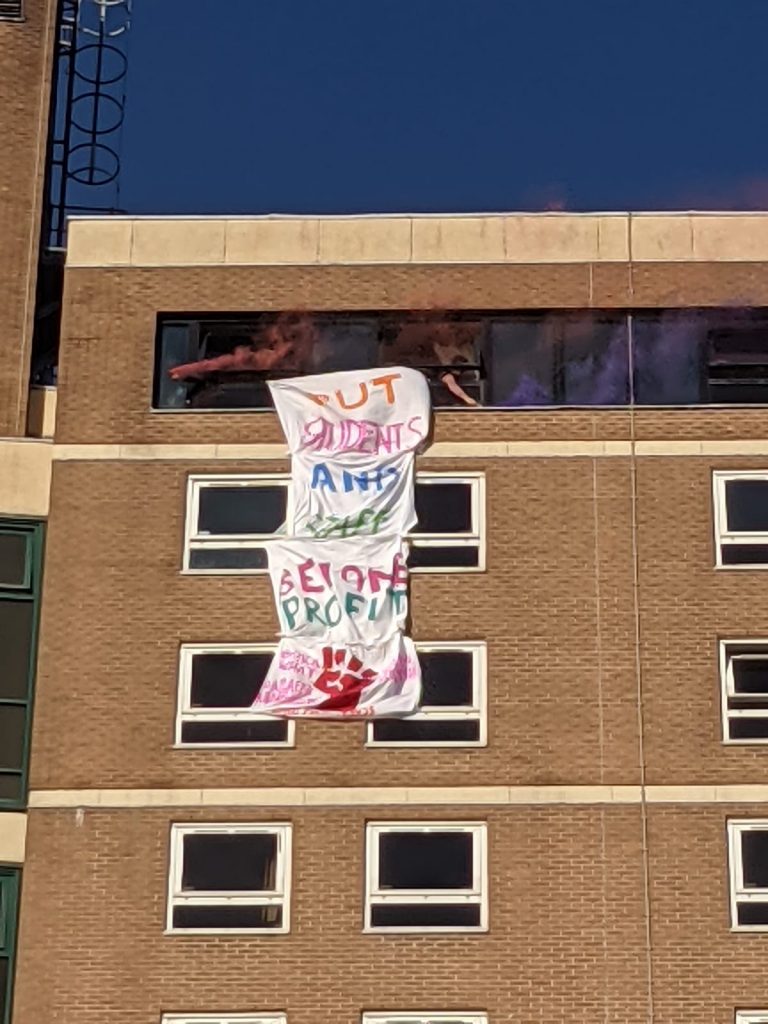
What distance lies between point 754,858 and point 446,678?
4782 mm

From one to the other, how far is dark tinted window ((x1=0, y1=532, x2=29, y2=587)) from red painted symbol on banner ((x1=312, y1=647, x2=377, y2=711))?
14.6ft

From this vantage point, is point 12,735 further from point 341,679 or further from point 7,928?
point 341,679

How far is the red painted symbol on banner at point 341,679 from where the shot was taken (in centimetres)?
3072

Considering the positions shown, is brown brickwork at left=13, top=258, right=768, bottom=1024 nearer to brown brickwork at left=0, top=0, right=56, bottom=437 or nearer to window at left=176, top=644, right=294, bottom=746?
window at left=176, top=644, right=294, bottom=746

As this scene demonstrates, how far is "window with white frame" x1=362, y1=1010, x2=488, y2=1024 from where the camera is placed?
2908cm

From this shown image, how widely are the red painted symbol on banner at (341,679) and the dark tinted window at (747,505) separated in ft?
18.3

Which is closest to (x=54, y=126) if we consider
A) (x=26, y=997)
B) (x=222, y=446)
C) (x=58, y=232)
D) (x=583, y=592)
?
(x=58, y=232)

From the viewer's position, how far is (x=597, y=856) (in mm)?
29797

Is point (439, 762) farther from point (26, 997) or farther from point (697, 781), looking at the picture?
point (26, 997)

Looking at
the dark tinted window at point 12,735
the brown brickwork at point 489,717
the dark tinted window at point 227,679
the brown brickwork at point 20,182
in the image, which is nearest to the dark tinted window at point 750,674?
the brown brickwork at point 489,717

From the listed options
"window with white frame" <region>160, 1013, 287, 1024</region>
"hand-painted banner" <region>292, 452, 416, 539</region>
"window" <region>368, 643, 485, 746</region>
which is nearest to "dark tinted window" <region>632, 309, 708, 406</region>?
"hand-painted banner" <region>292, 452, 416, 539</region>

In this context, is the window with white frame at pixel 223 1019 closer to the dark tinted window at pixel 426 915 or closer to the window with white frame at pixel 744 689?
the dark tinted window at pixel 426 915

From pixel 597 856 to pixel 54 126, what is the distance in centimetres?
1487

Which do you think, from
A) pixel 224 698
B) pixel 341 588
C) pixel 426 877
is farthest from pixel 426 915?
pixel 341 588
